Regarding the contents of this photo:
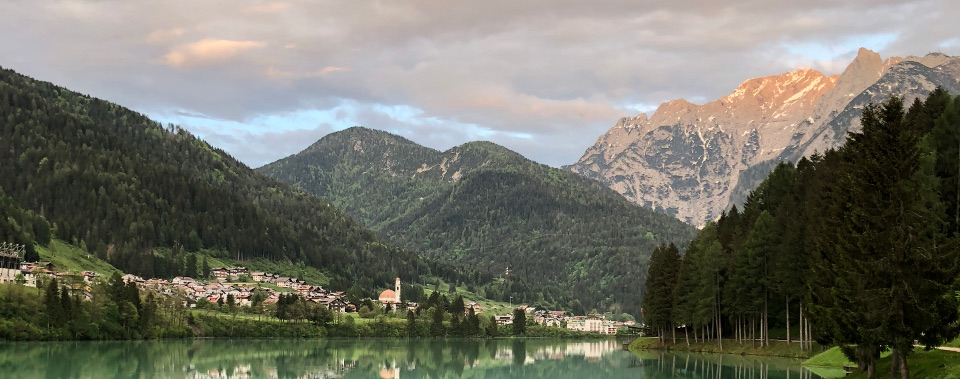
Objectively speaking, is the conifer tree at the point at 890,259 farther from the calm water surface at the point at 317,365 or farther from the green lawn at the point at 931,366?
the calm water surface at the point at 317,365

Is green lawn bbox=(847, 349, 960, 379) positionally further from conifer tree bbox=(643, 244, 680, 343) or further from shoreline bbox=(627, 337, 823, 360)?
conifer tree bbox=(643, 244, 680, 343)

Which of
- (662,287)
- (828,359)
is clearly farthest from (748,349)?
(662,287)

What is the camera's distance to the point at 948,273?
42906 millimetres

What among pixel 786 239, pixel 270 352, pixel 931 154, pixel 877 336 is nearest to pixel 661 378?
pixel 786 239

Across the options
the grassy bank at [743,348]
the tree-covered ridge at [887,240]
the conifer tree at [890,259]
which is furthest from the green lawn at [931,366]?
the grassy bank at [743,348]

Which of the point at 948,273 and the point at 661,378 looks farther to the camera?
the point at 661,378

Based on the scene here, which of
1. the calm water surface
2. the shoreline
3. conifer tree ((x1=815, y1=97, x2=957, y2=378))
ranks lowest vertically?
the calm water surface

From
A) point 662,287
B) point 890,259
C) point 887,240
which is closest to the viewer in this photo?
point 890,259

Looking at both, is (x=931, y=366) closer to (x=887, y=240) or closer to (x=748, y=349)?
(x=887, y=240)

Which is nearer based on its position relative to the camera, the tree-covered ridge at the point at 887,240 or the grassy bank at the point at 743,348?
the tree-covered ridge at the point at 887,240

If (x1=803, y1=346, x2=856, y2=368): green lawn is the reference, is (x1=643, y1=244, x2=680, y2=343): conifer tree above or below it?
above

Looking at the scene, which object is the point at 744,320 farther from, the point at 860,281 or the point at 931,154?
the point at 860,281

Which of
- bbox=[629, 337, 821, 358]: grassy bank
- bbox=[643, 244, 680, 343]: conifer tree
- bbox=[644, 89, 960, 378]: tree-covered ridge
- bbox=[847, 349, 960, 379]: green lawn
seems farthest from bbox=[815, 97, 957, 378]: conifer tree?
bbox=[643, 244, 680, 343]: conifer tree

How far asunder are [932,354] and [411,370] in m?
62.2
